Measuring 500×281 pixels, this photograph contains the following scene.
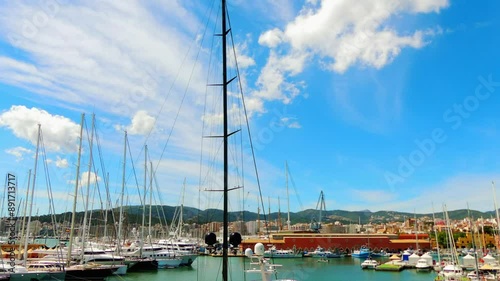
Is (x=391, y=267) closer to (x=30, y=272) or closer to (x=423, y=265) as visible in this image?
(x=423, y=265)

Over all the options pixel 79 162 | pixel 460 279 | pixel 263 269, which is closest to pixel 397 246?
pixel 460 279

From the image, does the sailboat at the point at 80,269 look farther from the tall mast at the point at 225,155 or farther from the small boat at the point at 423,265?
the small boat at the point at 423,265

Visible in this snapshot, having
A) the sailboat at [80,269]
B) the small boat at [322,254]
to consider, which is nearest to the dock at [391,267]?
the small boat at [322,254]

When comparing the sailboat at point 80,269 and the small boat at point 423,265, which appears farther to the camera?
the small boat at point 423,265

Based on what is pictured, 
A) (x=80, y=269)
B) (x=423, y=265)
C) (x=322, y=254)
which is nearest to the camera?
(x=80, y=269)

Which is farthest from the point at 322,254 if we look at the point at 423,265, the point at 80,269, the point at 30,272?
the point at 30,272

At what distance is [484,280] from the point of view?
3297 centimetres

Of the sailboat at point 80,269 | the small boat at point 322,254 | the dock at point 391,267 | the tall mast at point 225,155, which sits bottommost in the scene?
the small boat at point 322,254

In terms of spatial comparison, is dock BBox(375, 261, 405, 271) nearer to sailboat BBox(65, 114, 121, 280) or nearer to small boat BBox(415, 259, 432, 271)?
small boat BBox(415, 259, 432, 271)

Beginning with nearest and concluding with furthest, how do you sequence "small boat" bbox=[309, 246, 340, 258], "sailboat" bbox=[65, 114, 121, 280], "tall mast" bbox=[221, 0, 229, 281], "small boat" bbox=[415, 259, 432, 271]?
"tall mast" bbox=[221, 0, 229, 281]
"sailboat" bbox=[65, 114, 121, 280]
"small boat" bbox=[415, 259, 432, 271]
"small boat" bbox=[309, 246, 340, 258]

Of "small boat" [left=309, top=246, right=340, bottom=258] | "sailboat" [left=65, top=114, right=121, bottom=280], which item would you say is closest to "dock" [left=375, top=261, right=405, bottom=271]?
"small boat" [left=309, top=246, right=340, bottom=258]

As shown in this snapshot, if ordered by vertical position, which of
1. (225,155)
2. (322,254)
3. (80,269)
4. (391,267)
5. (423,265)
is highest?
(225,155)

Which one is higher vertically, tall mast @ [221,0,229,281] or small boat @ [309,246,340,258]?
tall mast @ [221,0,229,281]

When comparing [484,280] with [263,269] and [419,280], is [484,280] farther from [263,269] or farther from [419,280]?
[263,269]
